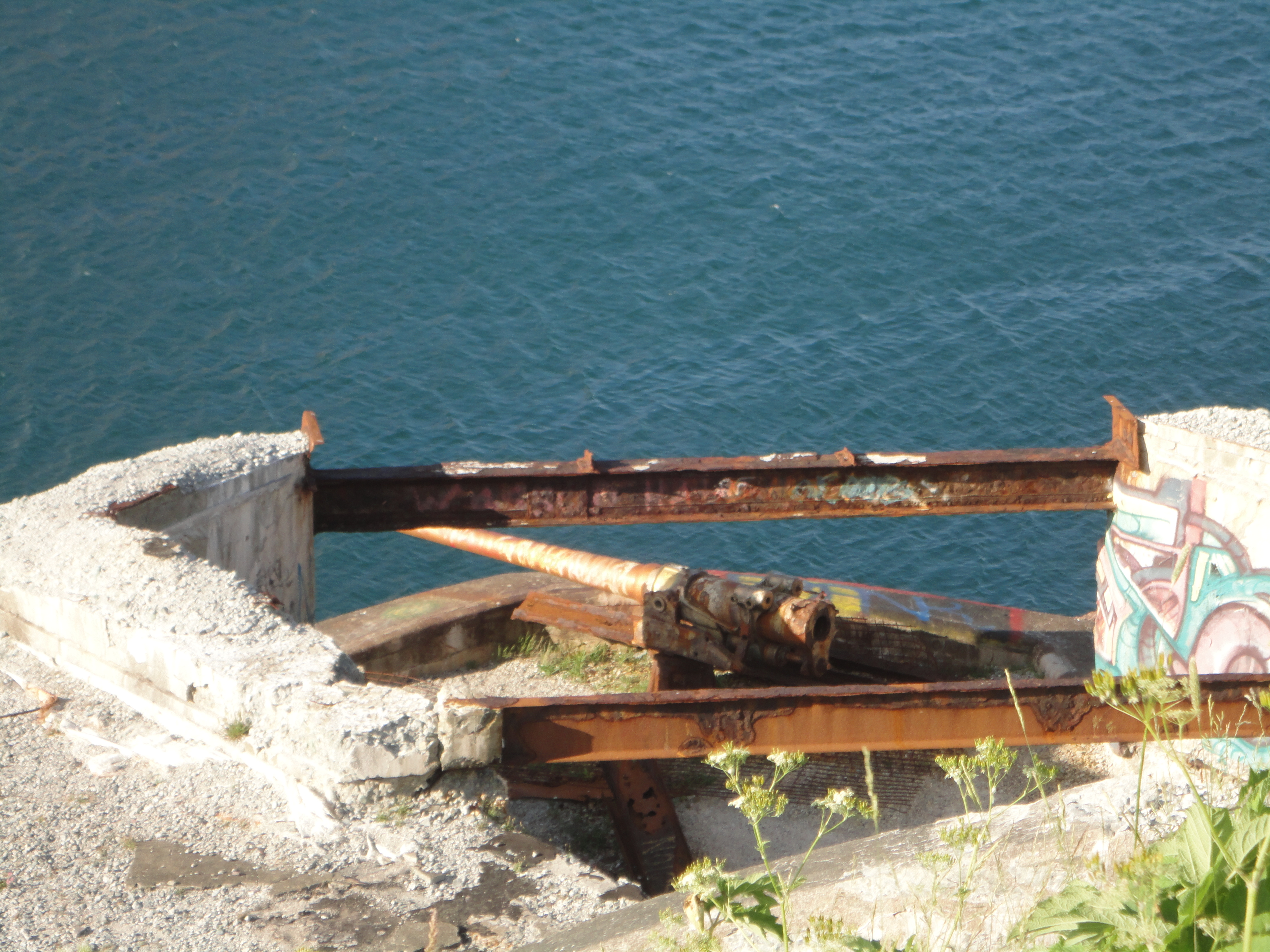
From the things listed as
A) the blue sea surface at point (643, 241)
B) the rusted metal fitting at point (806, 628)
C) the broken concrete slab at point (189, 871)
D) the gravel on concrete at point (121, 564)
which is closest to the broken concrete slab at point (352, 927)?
the broken concrete slab at point (189, 871)

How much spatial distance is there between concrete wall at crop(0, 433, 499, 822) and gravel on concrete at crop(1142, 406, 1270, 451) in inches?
226

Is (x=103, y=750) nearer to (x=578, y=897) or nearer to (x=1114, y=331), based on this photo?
(x=578, y=897)

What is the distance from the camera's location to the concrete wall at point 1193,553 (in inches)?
320

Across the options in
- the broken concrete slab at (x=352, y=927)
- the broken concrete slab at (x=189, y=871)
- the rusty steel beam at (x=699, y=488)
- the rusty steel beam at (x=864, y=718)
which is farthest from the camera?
the rusty steel beam at (x=699, y=488)

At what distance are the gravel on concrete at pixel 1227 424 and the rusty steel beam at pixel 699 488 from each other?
0.35 m

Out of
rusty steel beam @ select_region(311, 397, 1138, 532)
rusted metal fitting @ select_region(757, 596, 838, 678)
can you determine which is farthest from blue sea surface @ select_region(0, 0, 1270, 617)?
rusted metal fitting @ select_region(757, 596, 838, 678)

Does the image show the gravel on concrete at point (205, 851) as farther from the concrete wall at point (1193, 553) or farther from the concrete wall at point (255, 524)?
the concrete wall at point (1193, 553)

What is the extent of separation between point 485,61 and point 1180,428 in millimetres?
30513

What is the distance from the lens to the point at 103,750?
532 cm

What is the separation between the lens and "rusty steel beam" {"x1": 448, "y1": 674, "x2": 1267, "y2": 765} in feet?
19.2

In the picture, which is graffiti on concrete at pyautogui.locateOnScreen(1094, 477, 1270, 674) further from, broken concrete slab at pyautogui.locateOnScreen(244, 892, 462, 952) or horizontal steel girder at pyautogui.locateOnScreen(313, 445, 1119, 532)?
broken concrete slab at pyautogui.locateOnScreen(244, 892, 462, 952)

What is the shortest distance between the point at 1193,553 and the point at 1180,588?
12.6 inches

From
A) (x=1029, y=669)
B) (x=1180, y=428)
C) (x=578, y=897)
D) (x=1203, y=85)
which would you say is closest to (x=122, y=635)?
(x=578, y=897)

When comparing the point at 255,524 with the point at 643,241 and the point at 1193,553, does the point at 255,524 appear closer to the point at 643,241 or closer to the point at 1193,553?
the point at 1193,553
